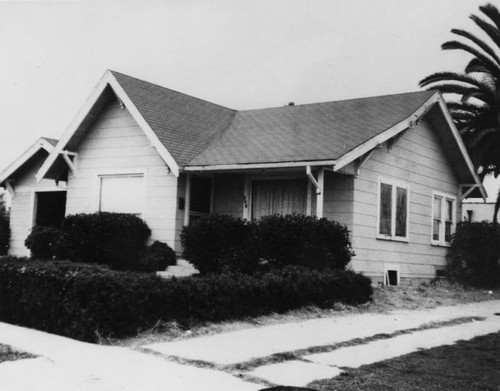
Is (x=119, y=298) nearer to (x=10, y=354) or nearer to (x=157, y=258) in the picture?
(x=10, y=354)

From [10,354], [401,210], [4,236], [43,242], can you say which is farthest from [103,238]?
[10,354]

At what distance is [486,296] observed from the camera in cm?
1812

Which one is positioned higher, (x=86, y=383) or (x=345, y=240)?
(x=345, y=240)

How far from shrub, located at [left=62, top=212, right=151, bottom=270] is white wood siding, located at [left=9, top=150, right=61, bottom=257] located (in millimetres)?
6018

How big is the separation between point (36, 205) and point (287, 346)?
52.5 feet

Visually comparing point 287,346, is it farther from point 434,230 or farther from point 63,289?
point 434,230

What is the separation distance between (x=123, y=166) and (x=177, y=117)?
7.59 feet

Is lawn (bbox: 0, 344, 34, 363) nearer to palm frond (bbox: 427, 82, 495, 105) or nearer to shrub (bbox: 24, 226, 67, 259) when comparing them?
shrub (bbox: 24, 226, 67, 259)

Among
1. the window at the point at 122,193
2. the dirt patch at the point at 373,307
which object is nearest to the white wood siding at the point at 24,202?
the window at the point at 122,193

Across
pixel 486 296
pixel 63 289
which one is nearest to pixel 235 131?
pixel 486 296

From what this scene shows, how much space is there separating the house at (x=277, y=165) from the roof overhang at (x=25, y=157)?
0.33 feet

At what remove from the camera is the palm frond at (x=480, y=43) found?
23.9 metres

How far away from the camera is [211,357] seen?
7910 millimetres

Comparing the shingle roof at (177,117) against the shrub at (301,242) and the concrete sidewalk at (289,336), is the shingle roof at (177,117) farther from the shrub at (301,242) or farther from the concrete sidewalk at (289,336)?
the concrete sidewalk at (289,336)
